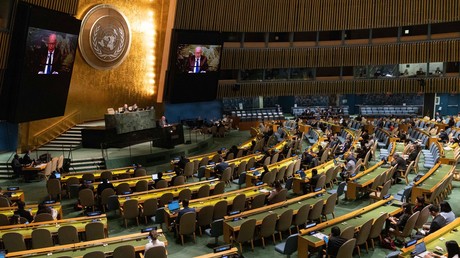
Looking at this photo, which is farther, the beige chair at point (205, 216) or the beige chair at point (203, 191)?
the beige chair at point (203, 191)

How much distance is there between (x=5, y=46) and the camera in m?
15.7

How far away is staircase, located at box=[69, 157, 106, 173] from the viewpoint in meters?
16.5

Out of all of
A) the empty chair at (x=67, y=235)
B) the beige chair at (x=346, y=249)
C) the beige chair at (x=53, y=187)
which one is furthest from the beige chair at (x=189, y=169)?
the beige chair at (x=346, y=249)

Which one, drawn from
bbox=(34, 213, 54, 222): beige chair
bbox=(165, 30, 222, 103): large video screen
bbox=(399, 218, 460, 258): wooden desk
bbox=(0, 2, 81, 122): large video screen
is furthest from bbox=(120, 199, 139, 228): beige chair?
bbox=(165, 30, 222, 103): large video screen

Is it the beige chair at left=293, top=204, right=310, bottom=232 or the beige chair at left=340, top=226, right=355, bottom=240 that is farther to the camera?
the beige chair at left=293, top=204, right=310, bottom=232

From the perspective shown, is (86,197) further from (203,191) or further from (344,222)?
(344,222)

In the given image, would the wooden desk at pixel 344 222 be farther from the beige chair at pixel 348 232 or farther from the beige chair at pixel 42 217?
the beige chair at pixel 42 217

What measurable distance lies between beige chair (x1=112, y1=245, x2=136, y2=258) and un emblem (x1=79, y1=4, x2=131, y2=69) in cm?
1686

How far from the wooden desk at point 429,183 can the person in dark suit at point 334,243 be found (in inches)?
174

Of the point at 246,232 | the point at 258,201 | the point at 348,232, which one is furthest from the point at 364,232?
the point at 258,201

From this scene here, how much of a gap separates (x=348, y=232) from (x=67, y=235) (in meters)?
5.53

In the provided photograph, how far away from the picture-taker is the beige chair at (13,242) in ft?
24.7

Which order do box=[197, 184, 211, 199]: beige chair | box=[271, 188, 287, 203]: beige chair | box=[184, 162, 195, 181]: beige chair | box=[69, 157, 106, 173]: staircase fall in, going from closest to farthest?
box=[271, 188, 287, 203]: beige chair, box=[197, 184, 211, 199]: beige chair, box=[184, 162, 195, 181]: beige chair, box=[69, 157, 106, 173]: staircase

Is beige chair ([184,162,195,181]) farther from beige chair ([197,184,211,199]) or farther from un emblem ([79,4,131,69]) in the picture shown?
un emblem ([79,4,131,69])
